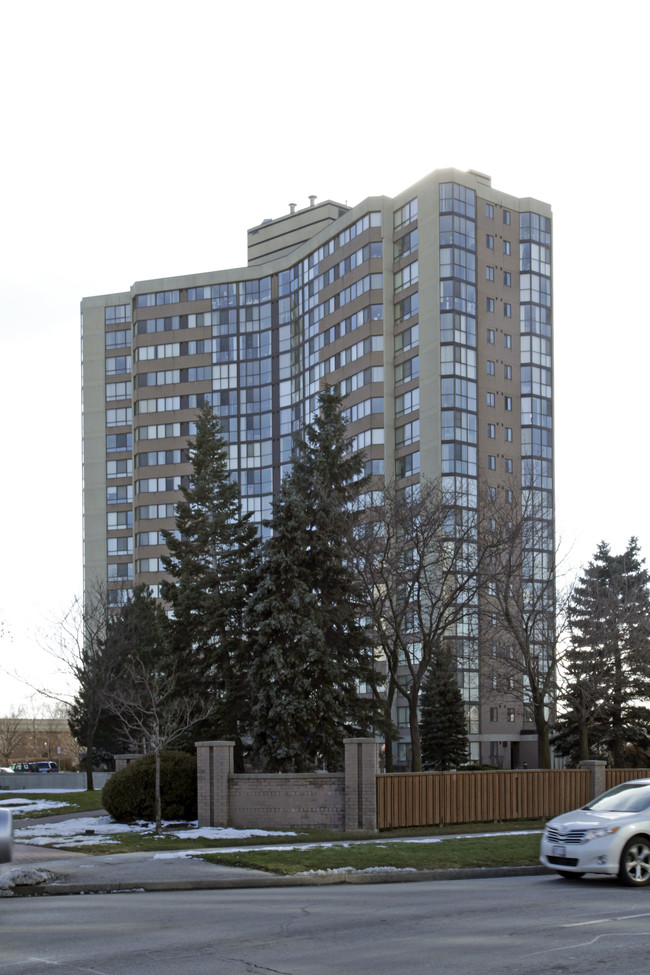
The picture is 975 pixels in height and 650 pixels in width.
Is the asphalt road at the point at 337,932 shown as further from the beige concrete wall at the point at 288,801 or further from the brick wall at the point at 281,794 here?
the beige concrete wall at the point at 288,801

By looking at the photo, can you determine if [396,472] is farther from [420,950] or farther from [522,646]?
[420,950]

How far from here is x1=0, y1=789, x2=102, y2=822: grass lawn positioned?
3412 centimetres

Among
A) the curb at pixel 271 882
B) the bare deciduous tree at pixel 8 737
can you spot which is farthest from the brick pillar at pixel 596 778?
the bare deciduous tree at pixel 8 737

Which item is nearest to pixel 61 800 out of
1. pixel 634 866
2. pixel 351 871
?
pixel 351 871

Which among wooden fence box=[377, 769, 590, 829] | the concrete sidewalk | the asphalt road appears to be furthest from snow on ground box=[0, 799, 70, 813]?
the asphalt road

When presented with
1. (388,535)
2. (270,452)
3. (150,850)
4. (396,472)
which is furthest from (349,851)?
(270,452)

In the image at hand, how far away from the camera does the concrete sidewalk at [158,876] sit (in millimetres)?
15969

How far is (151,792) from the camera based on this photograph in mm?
27453

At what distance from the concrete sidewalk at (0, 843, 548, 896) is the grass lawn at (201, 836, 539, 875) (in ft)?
1.06

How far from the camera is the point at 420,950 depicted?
1017 centimetres

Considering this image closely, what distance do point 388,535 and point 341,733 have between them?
627 centimetres

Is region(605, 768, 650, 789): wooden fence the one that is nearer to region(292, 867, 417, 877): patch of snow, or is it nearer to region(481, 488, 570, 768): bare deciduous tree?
region(481, 488, 570, 768): bare deciduous tree

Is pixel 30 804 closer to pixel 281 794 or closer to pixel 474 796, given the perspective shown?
pixel 281 794

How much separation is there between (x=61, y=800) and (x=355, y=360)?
51.2 meters
